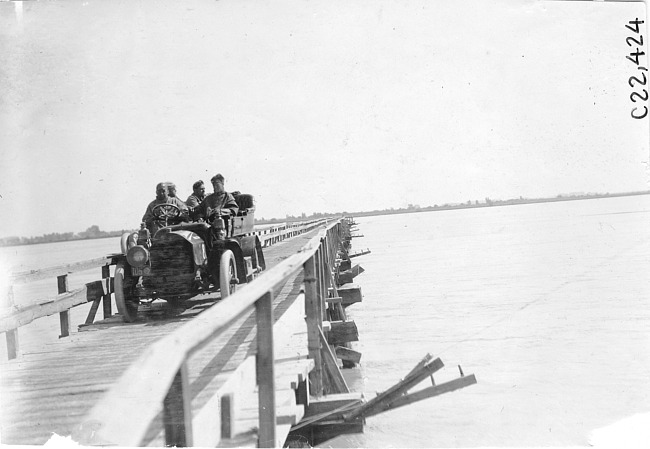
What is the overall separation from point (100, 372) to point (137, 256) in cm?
250

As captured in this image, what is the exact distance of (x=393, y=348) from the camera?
1227 cm

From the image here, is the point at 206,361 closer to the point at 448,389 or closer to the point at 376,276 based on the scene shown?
the point at 448,389

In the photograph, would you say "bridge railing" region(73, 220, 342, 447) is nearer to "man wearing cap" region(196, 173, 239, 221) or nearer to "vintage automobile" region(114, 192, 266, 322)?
"vintage automobile" region(114, 192, 266, 322)

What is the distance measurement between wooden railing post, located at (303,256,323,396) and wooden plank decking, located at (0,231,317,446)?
0.15 meters

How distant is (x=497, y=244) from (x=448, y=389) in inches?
1423

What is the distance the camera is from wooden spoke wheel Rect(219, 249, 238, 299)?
680cm

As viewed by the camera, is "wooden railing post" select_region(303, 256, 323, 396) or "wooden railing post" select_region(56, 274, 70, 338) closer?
"wooden railing post" select_region(303, 256, 323, 396)

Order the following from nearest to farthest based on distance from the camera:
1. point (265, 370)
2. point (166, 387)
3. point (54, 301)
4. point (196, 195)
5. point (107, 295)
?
point (166, 387)
point (265, 370)
point (54, 301)
point (107, 295)
point (196, 195)

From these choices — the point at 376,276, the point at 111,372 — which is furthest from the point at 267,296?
the point at 376,276

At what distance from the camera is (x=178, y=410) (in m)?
1.59

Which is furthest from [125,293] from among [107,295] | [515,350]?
[515,350]

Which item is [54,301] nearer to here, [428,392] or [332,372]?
[332,372]

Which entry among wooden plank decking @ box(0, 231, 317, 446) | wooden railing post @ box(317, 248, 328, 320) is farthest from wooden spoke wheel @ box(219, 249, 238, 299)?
wooden railing post @ box(317, 248, 328, 320)

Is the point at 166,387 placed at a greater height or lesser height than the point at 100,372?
greater
